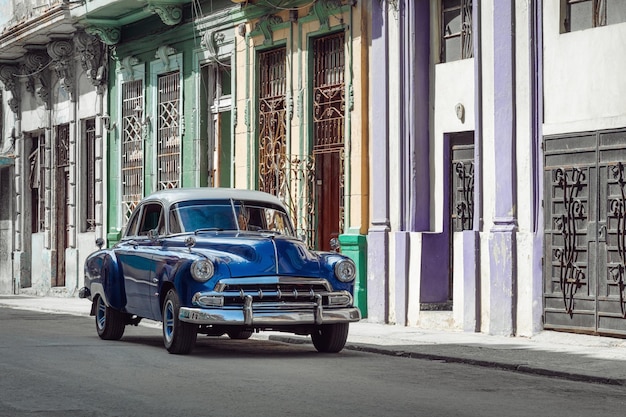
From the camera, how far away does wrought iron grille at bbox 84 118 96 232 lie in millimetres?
32531

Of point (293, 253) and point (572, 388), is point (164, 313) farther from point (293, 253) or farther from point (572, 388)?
point (572, 388)

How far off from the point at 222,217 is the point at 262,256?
1658 mm

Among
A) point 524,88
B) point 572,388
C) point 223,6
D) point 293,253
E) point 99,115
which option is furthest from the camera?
point 99,115

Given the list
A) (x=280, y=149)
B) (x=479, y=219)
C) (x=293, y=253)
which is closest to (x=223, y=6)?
(x=280, y=149)

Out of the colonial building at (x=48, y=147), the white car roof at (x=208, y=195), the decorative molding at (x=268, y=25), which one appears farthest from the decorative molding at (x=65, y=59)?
the white car roof at (x=208, y=195)

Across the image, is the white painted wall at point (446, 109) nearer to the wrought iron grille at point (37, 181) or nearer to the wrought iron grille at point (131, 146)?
the wrought iron grille at point (131, 146)

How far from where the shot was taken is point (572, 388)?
11977 millimetres

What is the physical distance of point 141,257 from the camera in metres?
15.6

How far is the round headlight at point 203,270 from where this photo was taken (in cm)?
1395

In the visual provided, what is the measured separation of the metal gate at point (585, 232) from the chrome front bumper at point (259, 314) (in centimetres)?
395

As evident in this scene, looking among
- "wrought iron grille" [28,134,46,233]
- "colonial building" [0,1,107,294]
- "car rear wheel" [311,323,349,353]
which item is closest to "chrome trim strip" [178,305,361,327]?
"car rear wheel" [311,323,349,353]

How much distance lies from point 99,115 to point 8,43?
3.70m

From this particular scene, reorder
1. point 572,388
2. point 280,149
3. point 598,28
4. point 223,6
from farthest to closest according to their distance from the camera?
1. point 223,6
2. point 280,149
3. point 598,28
4. point 572,388

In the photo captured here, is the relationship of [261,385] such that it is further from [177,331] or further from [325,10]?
[325,10]
